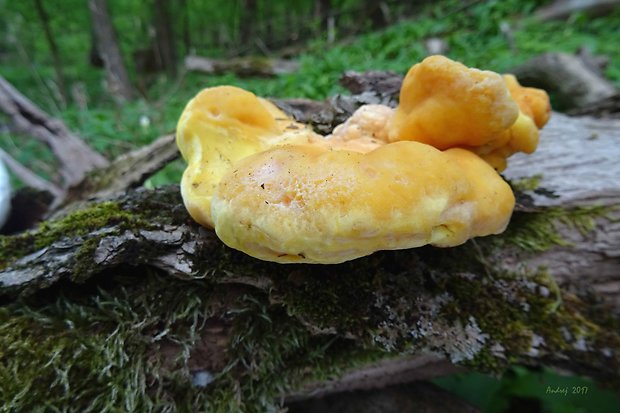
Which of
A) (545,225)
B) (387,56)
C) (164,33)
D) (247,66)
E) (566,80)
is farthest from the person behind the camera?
(164,33)

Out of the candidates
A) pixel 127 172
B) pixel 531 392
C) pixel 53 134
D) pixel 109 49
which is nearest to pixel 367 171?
pixel 531 392

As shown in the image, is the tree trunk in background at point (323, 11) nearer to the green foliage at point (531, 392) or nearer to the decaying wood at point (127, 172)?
the decaying wood at point (127, 172)

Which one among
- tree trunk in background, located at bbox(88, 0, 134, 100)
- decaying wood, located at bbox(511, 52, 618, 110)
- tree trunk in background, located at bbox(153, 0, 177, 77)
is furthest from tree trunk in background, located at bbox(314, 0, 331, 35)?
decaying wood, located at bbox(511, 52, 618, 110)

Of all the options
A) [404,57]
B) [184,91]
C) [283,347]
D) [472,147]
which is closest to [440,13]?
[404,57]

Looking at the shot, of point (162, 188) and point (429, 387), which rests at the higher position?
point (162, 188)

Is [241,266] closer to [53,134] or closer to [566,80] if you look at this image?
[53,134]

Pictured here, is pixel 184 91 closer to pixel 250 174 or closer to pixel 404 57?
pixel 404 57

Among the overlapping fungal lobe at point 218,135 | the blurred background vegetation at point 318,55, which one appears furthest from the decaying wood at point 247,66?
the overlapping fungal lobe at point 218,135
